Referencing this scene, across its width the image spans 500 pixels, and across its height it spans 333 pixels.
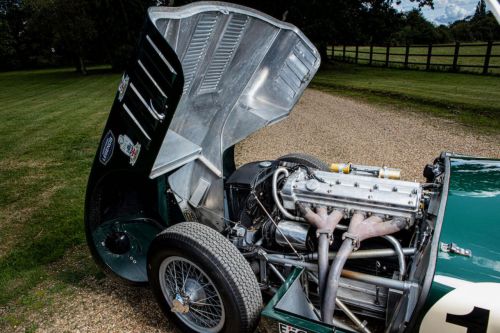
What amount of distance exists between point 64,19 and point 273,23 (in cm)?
3025

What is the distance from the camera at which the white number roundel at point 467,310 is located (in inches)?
80.5

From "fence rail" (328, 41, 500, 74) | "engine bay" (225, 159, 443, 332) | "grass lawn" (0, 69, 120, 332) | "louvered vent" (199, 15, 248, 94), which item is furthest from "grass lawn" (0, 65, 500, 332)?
"louvered vent" (199, 15, 248, 94)

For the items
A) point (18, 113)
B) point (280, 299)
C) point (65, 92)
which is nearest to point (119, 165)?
point (280, 299)

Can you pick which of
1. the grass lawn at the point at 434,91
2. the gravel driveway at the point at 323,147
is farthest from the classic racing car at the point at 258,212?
the grass lawn at the point at 434,91

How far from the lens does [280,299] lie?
8.04 feet

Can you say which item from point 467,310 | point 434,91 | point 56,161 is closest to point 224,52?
point 467,310

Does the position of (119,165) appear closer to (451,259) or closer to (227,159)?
(227,159)

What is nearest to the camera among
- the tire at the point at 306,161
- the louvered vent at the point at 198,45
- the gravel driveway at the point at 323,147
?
the louvered vent at the point at 198,45

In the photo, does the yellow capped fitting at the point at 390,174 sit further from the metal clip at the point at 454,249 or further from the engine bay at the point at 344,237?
the metal clip at the point at 454,249

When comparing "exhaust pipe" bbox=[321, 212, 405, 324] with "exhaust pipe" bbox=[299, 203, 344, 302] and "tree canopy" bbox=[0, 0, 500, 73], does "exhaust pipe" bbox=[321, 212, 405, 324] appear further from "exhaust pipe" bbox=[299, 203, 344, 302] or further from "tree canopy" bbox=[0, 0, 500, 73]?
"tree canopy" bbox=[0, 0, 500, 73]

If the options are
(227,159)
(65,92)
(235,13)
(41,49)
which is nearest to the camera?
(235,13)

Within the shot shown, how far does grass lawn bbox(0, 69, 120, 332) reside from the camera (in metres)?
4.17

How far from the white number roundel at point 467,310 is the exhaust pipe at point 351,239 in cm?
52

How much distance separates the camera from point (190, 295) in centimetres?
300
